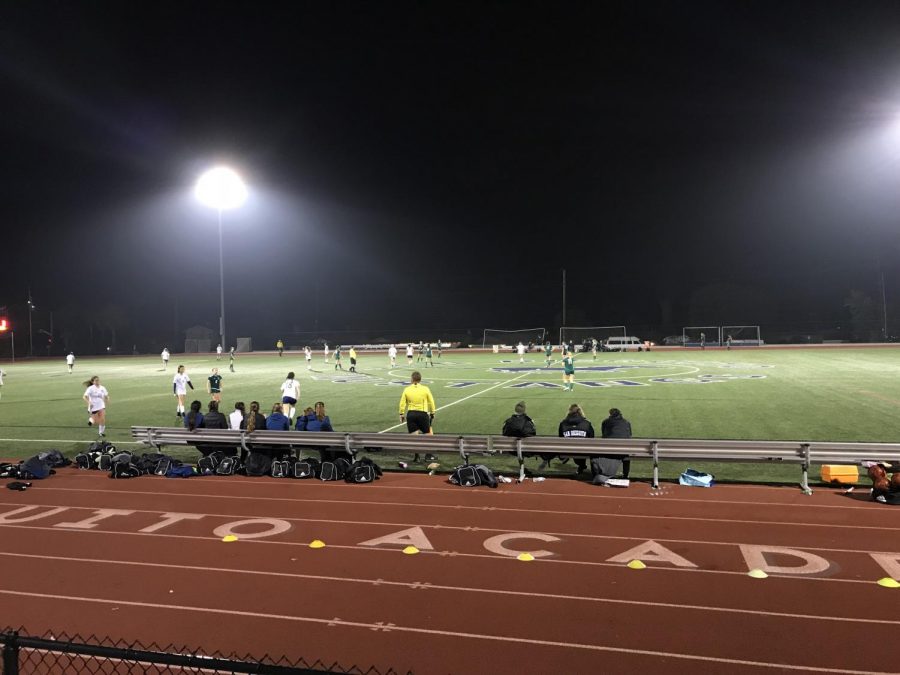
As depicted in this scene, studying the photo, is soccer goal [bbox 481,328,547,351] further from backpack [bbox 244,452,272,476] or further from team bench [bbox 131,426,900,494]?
backpack [bbox 244,452,272,476]

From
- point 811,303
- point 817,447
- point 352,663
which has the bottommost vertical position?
point 352,663

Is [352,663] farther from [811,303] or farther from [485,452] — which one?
[811,303]

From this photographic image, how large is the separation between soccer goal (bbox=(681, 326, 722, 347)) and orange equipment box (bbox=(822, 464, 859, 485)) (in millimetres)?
58613

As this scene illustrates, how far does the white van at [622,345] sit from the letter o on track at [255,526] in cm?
5533

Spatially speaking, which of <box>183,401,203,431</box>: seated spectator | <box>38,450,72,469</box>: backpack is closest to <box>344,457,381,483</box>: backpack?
<box>183,401,203,431</box>: seated spectator

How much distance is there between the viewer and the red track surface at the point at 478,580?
5156 millimetres

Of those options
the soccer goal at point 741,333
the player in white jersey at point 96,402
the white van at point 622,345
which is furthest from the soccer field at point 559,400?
the soccer goal at point 741,333

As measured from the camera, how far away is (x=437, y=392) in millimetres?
24688

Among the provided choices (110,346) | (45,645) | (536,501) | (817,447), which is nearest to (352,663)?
(45,645)

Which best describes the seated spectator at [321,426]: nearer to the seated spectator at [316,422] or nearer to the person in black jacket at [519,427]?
the seated spectator at [316,422]

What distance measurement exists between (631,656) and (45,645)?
13.1ft

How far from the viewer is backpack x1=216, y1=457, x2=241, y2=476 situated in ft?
38.6

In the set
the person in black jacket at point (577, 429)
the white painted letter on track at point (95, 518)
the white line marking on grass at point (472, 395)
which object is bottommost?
the white painted letter on track at point (95, 518)

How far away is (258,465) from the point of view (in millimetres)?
11766
